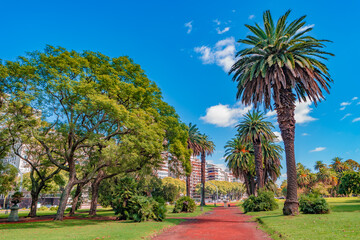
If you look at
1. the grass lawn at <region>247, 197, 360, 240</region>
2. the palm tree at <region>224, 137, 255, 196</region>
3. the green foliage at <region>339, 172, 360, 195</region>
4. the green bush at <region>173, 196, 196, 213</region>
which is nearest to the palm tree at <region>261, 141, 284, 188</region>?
the palm tree at <region>224, 137, 255, 196</region>

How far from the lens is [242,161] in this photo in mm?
51000

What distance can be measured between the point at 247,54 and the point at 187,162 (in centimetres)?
1298

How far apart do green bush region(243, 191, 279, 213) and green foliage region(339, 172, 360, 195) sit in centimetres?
1836

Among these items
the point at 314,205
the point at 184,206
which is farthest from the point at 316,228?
the point at 184,206

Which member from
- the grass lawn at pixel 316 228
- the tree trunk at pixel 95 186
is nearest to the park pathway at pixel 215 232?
the grass lawn at pixel 316 228

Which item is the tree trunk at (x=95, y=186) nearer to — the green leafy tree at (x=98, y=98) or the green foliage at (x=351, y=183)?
the green leafy tree at (x=98, y=98)

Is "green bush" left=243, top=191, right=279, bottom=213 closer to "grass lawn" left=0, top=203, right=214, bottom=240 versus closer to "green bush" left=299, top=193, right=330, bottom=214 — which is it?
"green bush" left=299, top=193, right=330, bottom=214

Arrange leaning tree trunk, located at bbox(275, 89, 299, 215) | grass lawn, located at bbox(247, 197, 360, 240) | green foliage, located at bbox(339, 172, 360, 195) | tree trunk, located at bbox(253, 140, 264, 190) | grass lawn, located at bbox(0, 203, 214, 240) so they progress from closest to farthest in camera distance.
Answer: grass lawn, located at bbox(247, 197, 360, 240) → grass lawn, located at bbox(0, 203, 214, 240) → leaning tree trunk, located at bbox(275, 89, 299, 215) → tree trunk, located at bbox(253, 140, 264, 190) → green foliage, located at bbox(339, 172, 360, 195)

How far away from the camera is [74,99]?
62.6 ft

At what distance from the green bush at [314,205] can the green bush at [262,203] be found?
8.65 m

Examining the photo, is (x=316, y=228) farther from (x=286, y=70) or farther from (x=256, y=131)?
(x=256, y=131)

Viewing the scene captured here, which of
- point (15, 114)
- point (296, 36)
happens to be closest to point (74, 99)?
point (15, 114)

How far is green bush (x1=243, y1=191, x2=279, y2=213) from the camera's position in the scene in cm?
3028

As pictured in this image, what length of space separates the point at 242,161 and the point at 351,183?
1910cm
